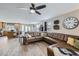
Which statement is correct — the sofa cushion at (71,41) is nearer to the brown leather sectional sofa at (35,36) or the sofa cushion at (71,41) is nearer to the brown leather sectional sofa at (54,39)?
the brown leather sectional sofa at (54,39)

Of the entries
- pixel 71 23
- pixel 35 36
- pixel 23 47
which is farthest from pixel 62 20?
pixel 23 47

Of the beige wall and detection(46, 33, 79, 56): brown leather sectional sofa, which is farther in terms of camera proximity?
detection(46, 33, 79, 56): brown leather sectional sofa

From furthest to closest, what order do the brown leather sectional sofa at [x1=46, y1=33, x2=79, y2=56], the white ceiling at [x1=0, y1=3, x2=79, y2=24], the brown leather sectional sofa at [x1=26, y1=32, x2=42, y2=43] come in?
the brown leather sectional sofa at [x1=26, y1=32, x2=42, y2=43] < the brown leather sectional sofa at [x1=46, y1=33, x2=79, y2=56] < the white ceiling at [x1=0, y1=3, x2=79, y2=24]

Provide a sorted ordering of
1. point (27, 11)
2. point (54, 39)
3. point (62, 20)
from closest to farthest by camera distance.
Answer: point (27, 11) → point (62, 20) → point (54, 39)

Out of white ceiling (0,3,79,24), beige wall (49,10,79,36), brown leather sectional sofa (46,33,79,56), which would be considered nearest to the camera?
white ceiling (0,3,79,24)

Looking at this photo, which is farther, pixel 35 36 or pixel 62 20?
pixel 35 36

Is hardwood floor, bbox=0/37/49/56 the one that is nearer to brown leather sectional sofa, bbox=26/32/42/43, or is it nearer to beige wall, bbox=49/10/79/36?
brown leather sectional sofa, bbox=26/32/42/43

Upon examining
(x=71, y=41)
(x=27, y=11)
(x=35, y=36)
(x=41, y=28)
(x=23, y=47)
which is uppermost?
(x=27, y=11)

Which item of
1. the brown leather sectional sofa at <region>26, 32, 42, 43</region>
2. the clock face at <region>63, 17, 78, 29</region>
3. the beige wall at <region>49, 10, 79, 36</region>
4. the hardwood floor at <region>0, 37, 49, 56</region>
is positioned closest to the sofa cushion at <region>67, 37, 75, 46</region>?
the beige wall at <region>49, 10, 79, 36</region>

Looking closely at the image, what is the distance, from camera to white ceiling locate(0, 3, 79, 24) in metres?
1.80

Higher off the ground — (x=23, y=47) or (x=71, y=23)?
(x=71, y=23)

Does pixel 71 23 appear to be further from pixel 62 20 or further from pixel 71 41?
pixel 71 41

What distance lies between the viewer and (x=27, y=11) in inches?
77.0

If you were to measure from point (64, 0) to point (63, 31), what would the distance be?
0.78 metres
